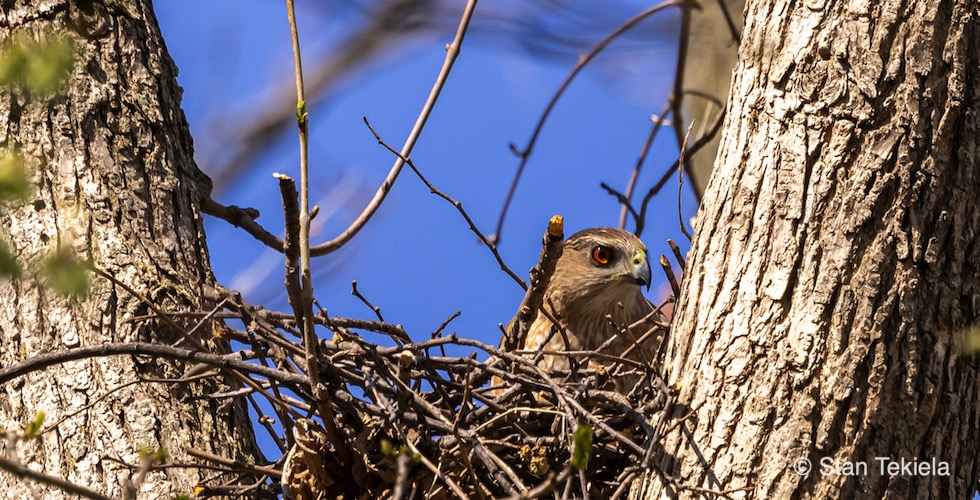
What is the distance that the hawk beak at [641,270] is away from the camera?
4797 mm

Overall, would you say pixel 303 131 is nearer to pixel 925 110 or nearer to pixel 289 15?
pixel 289 15

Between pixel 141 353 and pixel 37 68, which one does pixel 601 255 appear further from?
pixel 37 68

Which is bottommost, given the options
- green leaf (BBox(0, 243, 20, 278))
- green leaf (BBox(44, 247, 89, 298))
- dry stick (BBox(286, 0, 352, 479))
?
green leaf (BBox(0, 243, 20, 278))

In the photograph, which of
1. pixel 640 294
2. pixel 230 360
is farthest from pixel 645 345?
pixel 230 360

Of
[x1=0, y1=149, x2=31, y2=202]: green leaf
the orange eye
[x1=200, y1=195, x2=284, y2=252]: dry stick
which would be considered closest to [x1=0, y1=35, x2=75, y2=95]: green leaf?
[x1=0, y1=149, x2=31, y2=202]: green leaf

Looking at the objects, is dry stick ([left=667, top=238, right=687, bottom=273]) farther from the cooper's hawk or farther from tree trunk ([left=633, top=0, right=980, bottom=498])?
the cooper's hawk

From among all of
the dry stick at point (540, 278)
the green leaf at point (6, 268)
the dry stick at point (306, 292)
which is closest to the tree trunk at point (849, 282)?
the dry stick at point (540, 278)

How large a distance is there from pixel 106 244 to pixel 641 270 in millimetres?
2217

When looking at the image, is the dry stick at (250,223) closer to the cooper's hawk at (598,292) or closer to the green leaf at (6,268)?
the cooper's hawk at (598,292)

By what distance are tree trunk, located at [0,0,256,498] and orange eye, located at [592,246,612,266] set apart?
5.95 feet

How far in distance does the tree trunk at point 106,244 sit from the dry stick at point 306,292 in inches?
19.4

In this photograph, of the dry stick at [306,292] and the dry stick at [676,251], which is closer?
the dry stick at [306,292]

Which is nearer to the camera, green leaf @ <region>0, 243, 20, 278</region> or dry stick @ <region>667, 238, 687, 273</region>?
green leaf @ <region>0, 243, 20, 278</region>

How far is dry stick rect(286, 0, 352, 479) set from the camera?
2596 mm
